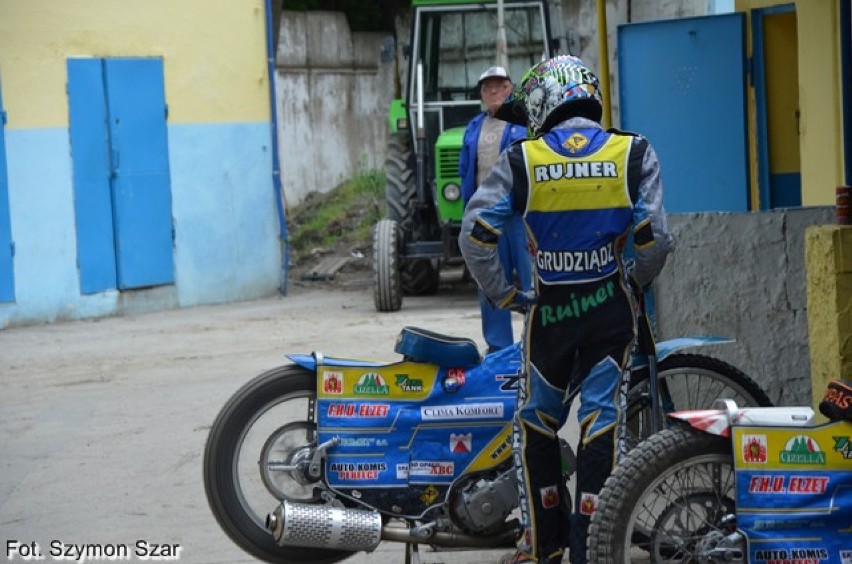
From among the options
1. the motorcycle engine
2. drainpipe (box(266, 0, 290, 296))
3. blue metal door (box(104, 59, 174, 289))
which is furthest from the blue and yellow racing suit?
drainpipe (box(266, 0, 290, 296))

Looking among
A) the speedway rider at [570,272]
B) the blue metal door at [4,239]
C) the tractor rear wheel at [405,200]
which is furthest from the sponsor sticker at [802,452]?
the blue metal door at [4,239]

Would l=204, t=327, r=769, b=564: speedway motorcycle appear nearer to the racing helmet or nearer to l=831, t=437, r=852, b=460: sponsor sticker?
the racing helmet

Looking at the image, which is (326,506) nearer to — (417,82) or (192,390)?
(192,390)

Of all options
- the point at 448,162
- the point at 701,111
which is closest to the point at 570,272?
the point at 701,111

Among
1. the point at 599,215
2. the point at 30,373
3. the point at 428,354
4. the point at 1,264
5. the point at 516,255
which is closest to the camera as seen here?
the point at 599,215

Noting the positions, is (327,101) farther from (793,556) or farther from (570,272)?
(793,556)

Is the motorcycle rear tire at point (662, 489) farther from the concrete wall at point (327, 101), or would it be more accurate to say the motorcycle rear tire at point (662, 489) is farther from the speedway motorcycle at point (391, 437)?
the concrete wall at point (327, 101)

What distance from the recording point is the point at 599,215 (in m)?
5.05

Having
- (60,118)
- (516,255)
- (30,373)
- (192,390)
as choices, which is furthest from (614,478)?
(60,118)

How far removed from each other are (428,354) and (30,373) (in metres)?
6.86

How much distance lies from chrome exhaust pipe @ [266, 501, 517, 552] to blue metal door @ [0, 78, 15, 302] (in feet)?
31.9

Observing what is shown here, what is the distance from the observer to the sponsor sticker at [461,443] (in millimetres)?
5414

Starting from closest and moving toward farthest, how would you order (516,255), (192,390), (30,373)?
(516,255), (192,390), (30,373)

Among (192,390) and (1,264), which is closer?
(192,390)
